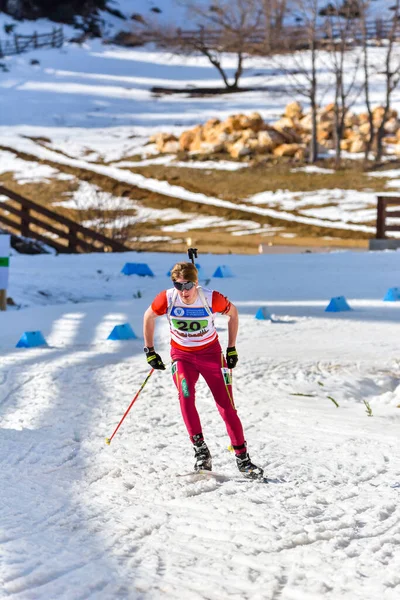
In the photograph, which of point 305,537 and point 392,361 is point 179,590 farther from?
point 392,361

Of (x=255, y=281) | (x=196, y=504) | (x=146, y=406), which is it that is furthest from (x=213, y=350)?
(x=255, y=281)

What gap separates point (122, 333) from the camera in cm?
1022

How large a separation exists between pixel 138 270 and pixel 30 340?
6044mm

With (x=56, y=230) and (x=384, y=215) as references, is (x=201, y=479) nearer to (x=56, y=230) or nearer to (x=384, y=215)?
(x=56, y=230)

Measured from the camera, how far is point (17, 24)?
193 feet

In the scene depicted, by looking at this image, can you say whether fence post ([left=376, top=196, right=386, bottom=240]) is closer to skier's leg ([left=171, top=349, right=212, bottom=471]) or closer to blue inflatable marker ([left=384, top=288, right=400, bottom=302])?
blue inflatable marker ([left=384, top=288, right=400, bottom=302])

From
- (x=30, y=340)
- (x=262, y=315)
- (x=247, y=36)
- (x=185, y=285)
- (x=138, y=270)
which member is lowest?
(x=138, y=270)

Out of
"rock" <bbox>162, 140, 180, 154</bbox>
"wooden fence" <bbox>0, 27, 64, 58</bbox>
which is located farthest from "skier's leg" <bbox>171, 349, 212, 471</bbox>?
"wooden fence" <bbox>0, 27, 64, 58</bbox>

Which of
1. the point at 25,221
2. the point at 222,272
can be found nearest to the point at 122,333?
the point at 222,272

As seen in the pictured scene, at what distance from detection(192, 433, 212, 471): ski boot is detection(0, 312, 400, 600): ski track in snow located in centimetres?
14

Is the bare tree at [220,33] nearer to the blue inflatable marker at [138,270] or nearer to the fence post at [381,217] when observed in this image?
the fence post at [381,217]

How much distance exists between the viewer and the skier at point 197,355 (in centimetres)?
537

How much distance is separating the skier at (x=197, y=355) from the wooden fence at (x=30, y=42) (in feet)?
175

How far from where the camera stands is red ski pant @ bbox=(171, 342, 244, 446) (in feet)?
17.7
